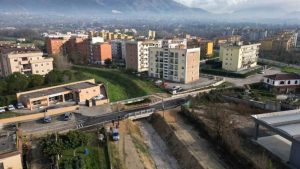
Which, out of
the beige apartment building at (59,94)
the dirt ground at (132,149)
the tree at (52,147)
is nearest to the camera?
the tree at (52,147)

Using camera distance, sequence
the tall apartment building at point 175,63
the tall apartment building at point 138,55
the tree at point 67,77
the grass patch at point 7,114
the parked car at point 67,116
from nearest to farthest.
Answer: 1. the grass patch at point 7,114
2. the parked car at point 67,116
3. the tree at point 67,77
4. the tall apartment building at point 175,63
5. the tall apartment building at point 138,55

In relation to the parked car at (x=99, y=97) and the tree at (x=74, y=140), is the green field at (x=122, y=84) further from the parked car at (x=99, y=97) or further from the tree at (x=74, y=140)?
the tree at (x=74, y=140)

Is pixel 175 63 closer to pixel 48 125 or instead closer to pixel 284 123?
pixel 48 125

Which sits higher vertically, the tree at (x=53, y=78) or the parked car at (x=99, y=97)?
the tree at (x=53, y=78)

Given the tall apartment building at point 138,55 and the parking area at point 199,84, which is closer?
the parking area at point 199,84

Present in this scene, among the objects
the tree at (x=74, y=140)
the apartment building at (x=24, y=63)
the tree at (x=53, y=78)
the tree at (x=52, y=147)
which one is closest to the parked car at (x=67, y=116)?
the tree at (x=74, y=140)

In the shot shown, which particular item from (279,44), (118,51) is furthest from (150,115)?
(279,44)

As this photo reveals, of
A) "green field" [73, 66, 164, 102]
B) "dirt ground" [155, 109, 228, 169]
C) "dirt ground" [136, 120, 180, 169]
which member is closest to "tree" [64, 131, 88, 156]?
"dirt ground" [136, 120, 180, 169]
